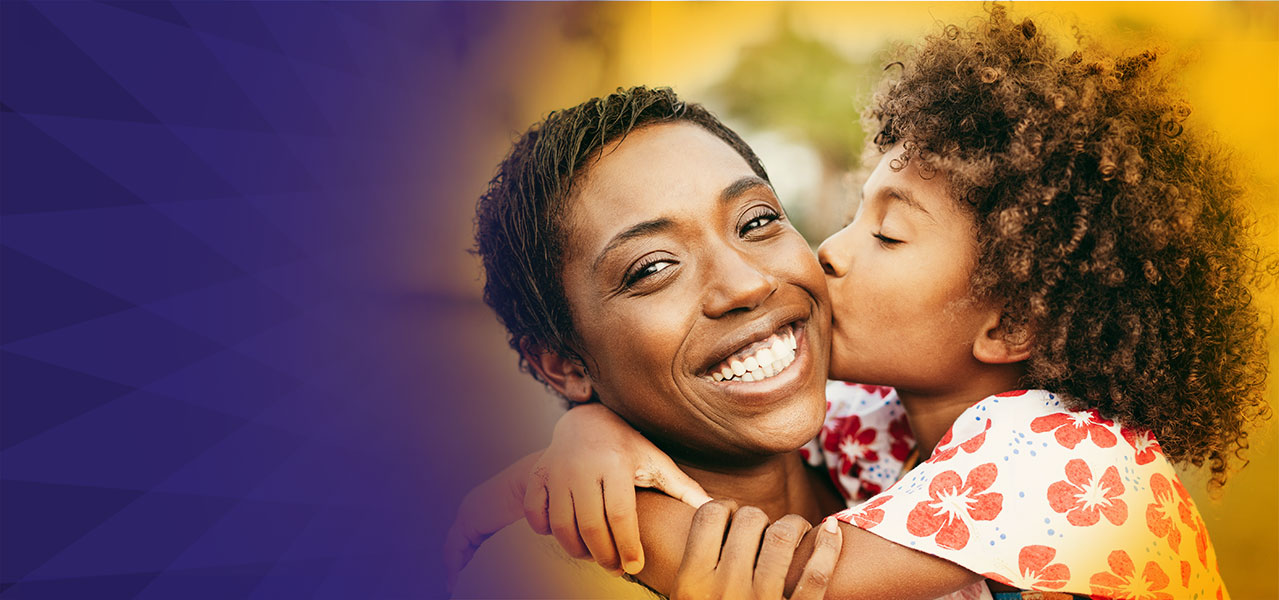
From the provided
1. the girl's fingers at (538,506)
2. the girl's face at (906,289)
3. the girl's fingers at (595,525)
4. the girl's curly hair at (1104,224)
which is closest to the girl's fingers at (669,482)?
the girl's fingers at (595,525)

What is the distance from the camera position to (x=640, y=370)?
6.66ft

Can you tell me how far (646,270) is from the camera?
2023 mm

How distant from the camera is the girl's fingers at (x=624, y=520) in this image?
185cm

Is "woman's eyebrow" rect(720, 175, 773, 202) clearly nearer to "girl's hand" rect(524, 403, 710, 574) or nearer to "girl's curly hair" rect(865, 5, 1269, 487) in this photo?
"girl's curly hair" rect(865, 5, 1269, 487)

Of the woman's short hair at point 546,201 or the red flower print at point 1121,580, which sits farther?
the woman's short hair at point 546,201

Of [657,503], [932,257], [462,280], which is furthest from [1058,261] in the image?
[462,280]

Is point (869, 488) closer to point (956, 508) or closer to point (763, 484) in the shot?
point (763, 484)

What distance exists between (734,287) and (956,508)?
2.09 ft

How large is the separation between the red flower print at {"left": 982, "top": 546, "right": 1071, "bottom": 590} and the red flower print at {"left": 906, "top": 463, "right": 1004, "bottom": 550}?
9cm

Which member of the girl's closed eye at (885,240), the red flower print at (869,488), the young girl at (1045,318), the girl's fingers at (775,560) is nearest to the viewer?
the girl's fingers at (775,560)

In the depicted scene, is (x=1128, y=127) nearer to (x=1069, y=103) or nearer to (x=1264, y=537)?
(x=1069, y=103)

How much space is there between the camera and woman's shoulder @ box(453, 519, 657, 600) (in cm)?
202

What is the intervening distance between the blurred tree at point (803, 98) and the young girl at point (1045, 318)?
8.70ft

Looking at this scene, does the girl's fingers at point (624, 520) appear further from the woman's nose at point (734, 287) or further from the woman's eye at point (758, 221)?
the woman's eye at point (758, 221)
